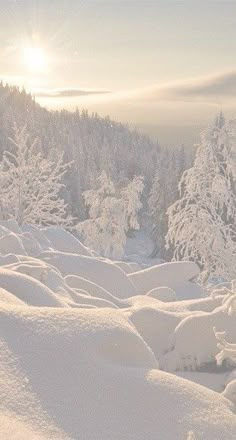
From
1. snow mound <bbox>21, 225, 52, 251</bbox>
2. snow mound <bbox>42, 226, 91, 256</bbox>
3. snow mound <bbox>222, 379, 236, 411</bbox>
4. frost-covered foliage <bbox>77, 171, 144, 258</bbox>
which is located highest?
snow mound <bbox>222, 379, 236, 411</bbox>

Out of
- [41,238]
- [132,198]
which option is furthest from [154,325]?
[132,198]

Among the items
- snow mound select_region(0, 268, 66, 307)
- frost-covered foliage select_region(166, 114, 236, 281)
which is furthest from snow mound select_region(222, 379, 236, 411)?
frost-covered foliage select_region(166, 114, 236, 281)

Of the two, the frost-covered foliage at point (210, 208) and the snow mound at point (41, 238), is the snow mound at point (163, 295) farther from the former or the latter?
the snow mound at point (41, 238)

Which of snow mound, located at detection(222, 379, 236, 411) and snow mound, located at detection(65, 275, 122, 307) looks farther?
snow mound, located at detection(65, 275, 122, 307)

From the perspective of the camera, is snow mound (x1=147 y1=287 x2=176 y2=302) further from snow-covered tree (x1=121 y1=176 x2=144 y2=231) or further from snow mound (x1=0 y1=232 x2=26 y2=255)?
snow-covered tree (x1=121 y1=176 x2=144 y2=231)

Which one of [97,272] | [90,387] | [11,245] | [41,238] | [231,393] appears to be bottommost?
[41,238]

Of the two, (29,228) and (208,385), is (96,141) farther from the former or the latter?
(208,385)

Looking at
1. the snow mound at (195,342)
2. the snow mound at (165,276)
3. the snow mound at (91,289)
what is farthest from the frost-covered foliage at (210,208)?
the snow mound at (195,342)

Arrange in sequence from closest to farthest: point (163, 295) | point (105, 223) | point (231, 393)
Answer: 1. point (231, 393)
2. point (163, 295)
3. point (105, 223)

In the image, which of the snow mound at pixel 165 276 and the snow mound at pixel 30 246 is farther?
the snow mound at pixel 165 276

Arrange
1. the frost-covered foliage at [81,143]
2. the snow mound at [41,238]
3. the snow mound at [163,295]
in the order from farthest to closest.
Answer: the frost-covered foliage at [81,143]
the snow mound at [41,238]
the snow mound at [163,295]

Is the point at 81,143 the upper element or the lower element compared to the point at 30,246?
lower

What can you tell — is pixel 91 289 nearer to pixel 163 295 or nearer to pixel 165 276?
pixel 163 295

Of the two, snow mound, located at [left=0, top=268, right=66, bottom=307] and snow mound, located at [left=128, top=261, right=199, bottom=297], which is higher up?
snow mound, located at [left=0, top=268, right=66, bottom=307]
